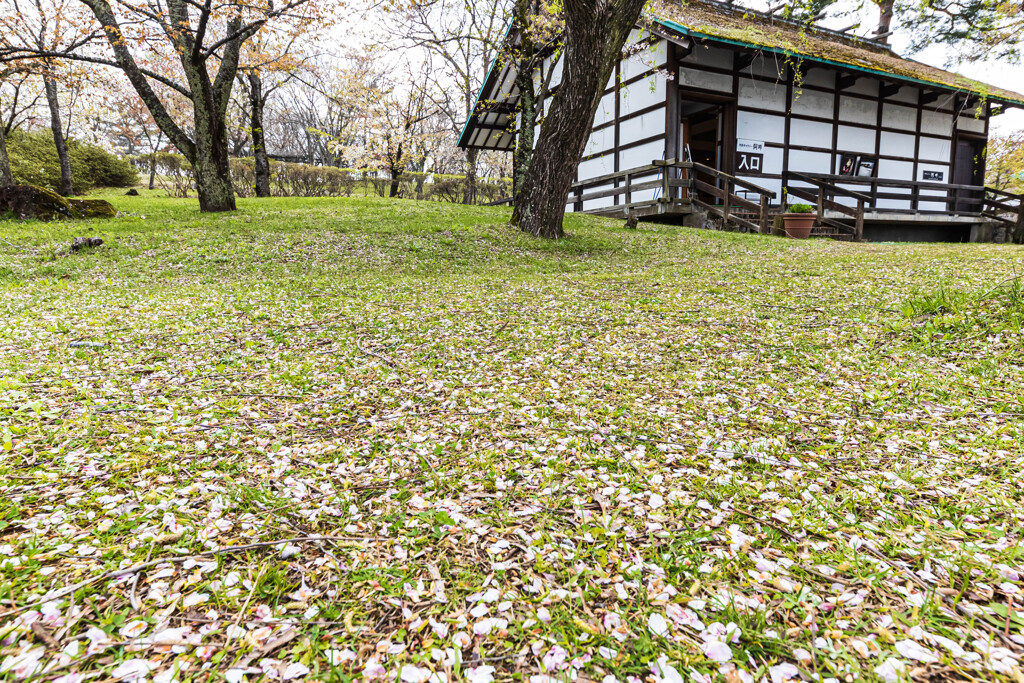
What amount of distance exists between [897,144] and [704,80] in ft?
29.5

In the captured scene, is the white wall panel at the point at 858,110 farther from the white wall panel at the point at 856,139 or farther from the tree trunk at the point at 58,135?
the tree trunk at the point at 58,135

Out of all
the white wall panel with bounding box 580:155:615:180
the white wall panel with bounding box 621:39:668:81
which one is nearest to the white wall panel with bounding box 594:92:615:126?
the white wall panel with bounding box 621:39:668:81

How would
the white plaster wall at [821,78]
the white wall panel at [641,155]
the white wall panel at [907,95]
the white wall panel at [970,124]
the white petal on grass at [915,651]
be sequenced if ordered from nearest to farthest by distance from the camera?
the white petal on grass at [915,651]
the white wall panel at [641,155]
the white plaster wall at [821,78]
the white wall panel at [907,95]
the white wall panel at [970,124]

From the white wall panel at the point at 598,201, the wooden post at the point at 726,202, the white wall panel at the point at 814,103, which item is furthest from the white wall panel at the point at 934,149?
the white wall panel at the point at 598,201

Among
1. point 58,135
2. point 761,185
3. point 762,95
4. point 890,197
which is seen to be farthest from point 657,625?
point 58,135

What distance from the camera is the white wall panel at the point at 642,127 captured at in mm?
16484

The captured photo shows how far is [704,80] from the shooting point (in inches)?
642

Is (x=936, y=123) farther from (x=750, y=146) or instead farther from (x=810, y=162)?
(x=750, y=146)

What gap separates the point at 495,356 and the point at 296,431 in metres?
2.14

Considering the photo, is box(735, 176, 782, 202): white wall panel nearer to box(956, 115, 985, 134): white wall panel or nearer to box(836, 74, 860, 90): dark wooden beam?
box(836, 74, 860, 90): dark wooden beam

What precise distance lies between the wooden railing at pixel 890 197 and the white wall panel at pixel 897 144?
1169mm

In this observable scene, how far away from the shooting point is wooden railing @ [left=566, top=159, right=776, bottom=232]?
15375mm

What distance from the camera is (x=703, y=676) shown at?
5.70ft

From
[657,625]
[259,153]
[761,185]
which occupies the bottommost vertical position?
[657,625]
